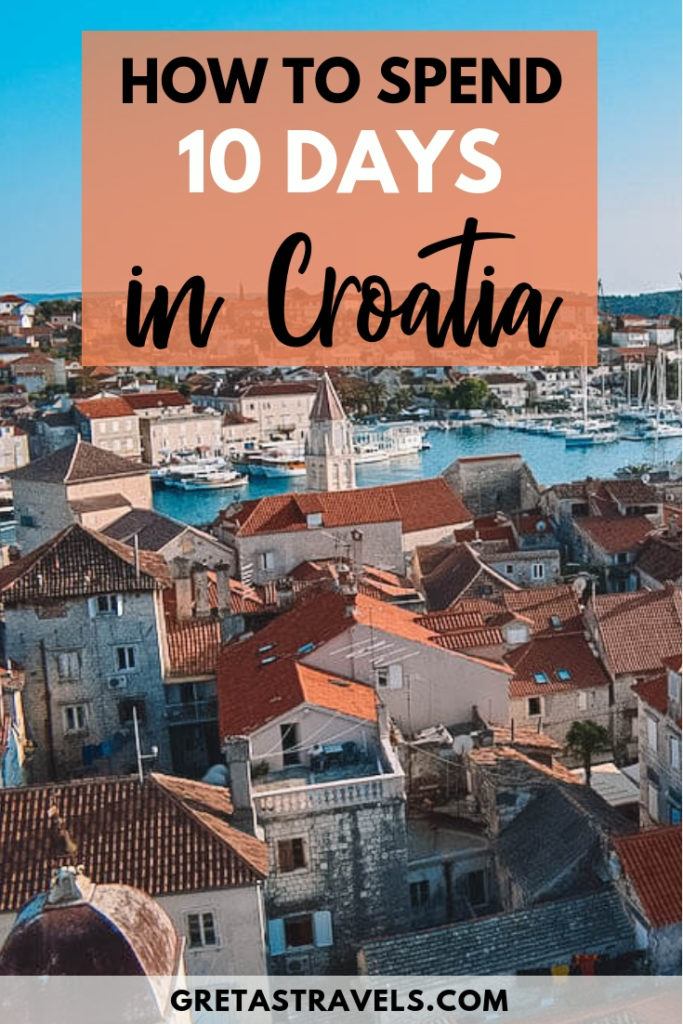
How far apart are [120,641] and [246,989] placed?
4.72 m

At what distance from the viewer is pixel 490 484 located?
30.4m

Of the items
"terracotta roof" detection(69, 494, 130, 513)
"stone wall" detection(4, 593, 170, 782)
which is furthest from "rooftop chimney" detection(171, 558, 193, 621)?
"terracotta roof" detection(69, 494, 130, 513)

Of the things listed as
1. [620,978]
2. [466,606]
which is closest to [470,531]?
[466,606]

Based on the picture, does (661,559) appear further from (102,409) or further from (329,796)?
(102,409)

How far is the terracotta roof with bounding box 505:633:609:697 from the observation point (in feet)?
45.3

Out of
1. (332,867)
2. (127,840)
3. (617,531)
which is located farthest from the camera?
(617,531)

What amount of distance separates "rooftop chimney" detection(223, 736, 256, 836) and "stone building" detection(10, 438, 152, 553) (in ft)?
46.1

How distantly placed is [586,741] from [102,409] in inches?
1509

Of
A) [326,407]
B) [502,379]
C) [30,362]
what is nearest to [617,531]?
[326,407]

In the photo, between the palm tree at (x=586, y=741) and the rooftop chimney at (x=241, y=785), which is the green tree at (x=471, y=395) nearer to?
the palm tree at (x=586, y=741)

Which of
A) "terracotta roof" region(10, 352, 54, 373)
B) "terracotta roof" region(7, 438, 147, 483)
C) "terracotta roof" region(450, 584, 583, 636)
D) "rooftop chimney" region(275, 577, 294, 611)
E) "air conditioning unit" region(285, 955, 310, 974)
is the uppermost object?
"terracotta roof" region(10, 352, 54, 373)

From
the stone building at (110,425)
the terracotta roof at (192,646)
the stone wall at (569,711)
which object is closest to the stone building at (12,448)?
the stone building at (110,425)

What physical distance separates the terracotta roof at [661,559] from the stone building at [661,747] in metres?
7.98

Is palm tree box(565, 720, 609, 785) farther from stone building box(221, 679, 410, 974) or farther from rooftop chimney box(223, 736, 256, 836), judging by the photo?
rooftop chimney box(223, 736, 256, 836)
